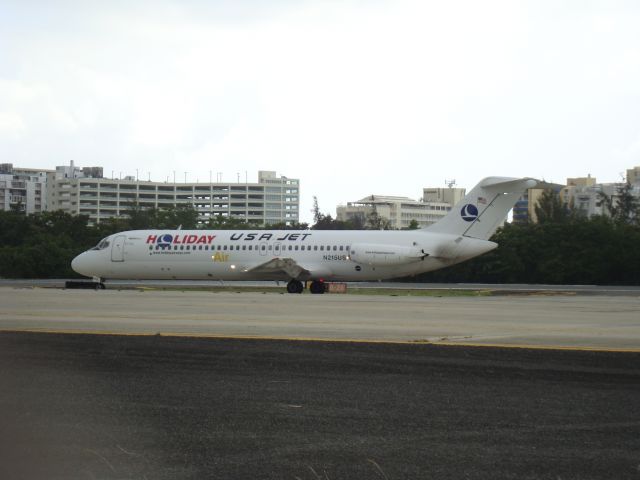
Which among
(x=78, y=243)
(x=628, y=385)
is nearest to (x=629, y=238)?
(x=78, y=243)

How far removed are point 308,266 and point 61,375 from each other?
119ft

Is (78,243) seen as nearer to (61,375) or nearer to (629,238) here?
(629,238)

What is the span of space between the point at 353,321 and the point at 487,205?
25099mm

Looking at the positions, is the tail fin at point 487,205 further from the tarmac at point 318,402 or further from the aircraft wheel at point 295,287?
the tarmac at point 318,402

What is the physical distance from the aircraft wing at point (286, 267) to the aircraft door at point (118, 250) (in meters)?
7.68

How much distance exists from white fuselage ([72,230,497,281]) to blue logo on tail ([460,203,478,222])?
98 cm

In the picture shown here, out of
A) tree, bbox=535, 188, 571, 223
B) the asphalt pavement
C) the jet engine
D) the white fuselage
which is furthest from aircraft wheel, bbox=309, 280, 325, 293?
tree, bbox=535, 188, 571, 223

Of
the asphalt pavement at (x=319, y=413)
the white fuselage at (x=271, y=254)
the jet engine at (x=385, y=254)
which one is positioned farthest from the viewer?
the white fuselage at (x=271, y=254)

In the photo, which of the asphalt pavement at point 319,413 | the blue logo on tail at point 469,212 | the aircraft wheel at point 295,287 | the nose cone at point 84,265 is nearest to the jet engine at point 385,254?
the blue logo on tail at point 469,212

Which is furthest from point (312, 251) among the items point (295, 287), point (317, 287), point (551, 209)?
point (551, 209)

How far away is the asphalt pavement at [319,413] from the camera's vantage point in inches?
328

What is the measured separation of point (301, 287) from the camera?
47344 mm

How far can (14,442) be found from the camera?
9.01 metres

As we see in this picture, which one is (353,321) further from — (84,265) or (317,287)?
(84,265)
